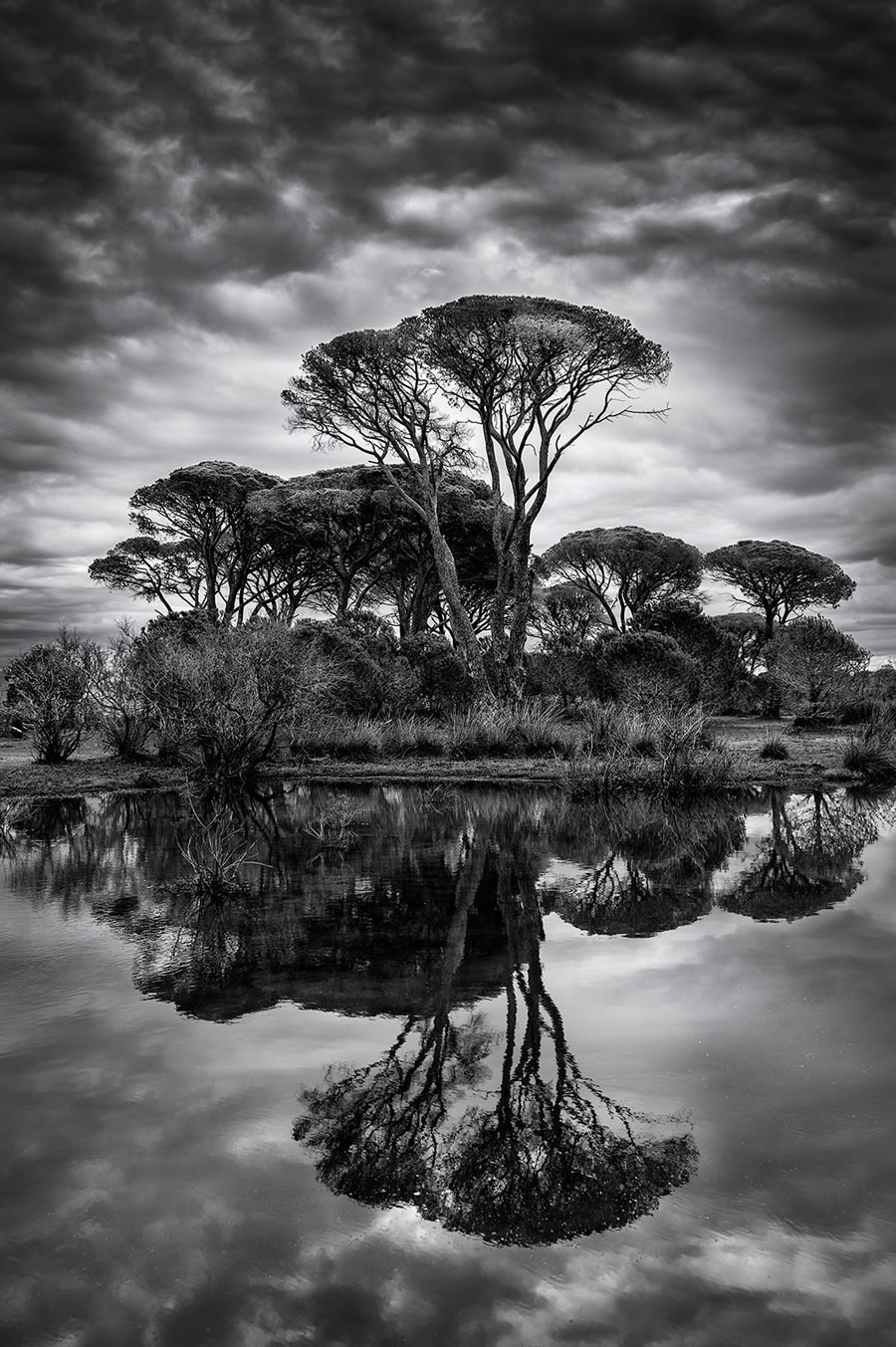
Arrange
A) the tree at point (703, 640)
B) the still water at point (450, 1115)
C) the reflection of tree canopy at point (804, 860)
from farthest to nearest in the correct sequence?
the tree at point (703, 640)
the reflection of tree canopy at point (804, 860)
the still water at point (450, 1115)

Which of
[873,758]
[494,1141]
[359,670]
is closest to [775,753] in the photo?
[873,758]

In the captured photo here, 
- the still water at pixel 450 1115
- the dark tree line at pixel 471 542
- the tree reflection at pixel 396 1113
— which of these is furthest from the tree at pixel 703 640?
the tree reflection at pixel 396 1113

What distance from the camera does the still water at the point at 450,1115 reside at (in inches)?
110

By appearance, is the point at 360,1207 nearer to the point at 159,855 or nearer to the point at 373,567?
the point at 159,855

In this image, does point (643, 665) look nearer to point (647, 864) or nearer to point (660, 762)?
point (660, 762)

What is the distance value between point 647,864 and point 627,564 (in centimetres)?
3296

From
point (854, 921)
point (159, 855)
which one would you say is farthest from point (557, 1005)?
point (159, 855)

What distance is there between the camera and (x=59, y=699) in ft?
63.0

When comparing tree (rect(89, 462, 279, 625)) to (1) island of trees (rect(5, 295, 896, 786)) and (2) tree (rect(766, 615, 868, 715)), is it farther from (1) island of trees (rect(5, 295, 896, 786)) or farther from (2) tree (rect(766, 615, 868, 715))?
(2) tree (rect(766, 615, 868, 715))

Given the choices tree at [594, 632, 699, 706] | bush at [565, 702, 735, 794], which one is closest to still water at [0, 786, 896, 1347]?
bush at [565, 702, 735, 794]

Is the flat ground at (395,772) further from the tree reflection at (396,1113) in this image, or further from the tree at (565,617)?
the tree reflection at (396,1113)

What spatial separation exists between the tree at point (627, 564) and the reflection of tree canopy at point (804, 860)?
1080 inches

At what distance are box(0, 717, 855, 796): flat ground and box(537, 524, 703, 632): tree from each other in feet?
64.6

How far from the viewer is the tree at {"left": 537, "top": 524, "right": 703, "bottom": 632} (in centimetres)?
4056
